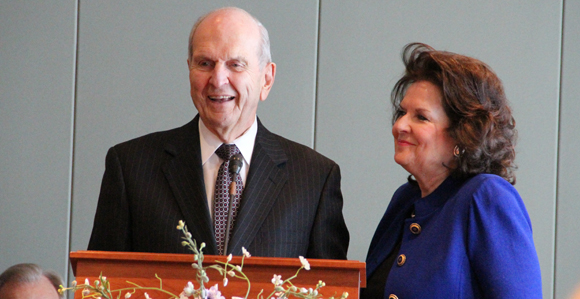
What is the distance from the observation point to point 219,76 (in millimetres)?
2174

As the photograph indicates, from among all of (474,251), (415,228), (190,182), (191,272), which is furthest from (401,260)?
(191,272)

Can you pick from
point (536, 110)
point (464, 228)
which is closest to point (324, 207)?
point (464, 228)

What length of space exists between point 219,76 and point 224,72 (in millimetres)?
32

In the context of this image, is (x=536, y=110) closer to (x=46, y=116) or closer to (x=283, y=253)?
(x=283, y=253)

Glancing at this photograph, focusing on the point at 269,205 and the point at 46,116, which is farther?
the point at 46,116

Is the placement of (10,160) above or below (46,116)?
below

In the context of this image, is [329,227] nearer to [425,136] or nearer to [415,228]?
[415,228]

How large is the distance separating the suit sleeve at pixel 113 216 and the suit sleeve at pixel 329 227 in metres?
0.64

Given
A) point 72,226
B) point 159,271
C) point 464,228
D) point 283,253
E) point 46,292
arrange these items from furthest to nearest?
point 72,226
point 46,292
point 283,253
point 464,228
point 159,271

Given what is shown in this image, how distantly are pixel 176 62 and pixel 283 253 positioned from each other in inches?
70.5

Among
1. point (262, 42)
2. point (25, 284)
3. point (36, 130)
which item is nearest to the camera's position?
point (262, 42)

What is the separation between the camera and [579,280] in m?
3.58

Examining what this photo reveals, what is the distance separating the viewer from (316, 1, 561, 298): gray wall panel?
355 centimetres

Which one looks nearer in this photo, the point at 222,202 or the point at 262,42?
the point at 222,202
